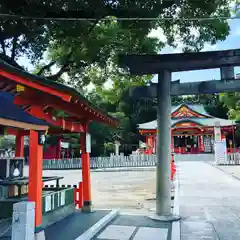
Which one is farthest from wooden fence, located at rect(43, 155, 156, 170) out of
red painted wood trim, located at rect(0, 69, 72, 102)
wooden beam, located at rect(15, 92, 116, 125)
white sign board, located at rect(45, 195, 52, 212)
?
red painted wood trim, located at rect(0, 69, 72, 102)

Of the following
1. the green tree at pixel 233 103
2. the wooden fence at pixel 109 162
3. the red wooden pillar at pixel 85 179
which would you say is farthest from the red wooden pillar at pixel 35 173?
the green tree at pixel 233 103

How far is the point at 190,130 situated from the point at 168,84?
33.0 m

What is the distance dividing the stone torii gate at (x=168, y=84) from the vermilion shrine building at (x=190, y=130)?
29.9 metres

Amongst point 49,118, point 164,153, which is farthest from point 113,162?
point 49,118

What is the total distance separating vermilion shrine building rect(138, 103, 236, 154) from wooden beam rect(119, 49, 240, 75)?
29.9 meters

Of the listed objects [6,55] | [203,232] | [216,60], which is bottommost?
[203,232]

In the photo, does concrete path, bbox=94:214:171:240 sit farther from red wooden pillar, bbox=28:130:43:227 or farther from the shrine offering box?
the shrine offering box

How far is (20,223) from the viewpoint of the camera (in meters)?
3.48

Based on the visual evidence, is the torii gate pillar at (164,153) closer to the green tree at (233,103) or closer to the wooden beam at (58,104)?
the wooden beam at (58,104)

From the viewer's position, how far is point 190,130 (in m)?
39.6

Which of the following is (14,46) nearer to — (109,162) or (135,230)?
(135,230)

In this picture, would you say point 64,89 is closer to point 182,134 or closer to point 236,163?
point 236,163

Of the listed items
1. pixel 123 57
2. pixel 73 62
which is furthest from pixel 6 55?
pixel 123 57

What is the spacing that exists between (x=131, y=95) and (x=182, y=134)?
33827 mm
